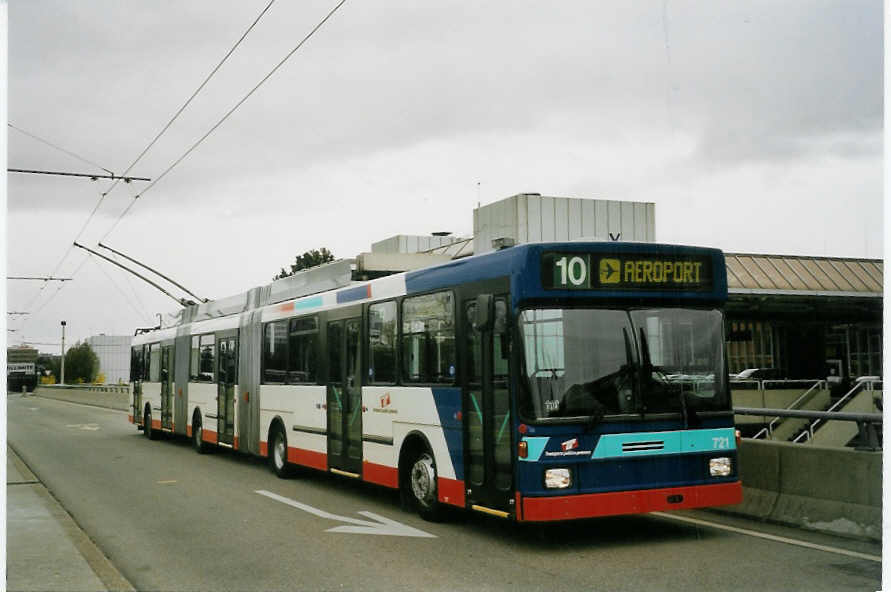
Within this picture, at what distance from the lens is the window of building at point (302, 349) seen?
48.8ft

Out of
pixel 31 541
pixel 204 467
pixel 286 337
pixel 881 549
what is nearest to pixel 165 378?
pixel 204 467

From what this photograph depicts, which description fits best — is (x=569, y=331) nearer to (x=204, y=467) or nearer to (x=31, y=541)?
(x=31, y=541)

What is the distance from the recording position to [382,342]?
12.4 m

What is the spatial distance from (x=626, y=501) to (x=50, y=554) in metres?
5.20

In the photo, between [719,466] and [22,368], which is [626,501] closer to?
[719,466]

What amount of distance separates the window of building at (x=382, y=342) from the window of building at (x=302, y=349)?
7.19ft

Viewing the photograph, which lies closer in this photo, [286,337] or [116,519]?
[116,519]

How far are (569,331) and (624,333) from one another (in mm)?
539

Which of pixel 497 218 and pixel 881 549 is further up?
pixel 497 218

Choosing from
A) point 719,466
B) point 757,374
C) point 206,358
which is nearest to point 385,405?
point 719,466

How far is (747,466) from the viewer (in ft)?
36.4

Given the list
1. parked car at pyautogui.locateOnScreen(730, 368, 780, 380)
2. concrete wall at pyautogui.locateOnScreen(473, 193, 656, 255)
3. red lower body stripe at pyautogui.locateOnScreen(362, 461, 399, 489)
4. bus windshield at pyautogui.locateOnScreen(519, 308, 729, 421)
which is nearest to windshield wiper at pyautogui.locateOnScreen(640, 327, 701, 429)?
bus windshield at pyautogui.locateOnScreen(519, 308, 729, 421)

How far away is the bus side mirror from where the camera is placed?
9.38m

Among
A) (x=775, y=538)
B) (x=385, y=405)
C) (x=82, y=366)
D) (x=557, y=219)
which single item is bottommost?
(x=82, y=366)
